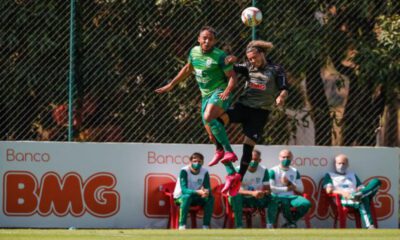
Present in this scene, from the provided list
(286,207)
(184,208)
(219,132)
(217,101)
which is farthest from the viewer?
(286,207)

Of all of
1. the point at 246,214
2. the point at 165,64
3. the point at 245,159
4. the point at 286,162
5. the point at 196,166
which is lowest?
the point at 246,214

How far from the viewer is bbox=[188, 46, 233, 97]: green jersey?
14.7 metres

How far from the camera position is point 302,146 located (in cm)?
1758

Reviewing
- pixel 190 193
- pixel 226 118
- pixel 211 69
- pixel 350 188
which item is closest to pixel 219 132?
pixel 226 118

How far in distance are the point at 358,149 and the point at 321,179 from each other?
0.79m

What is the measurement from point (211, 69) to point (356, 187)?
4.10m

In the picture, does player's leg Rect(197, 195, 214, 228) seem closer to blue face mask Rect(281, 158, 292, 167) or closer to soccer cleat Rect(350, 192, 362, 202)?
blue face mask Rect(281, 158, 292, 167)

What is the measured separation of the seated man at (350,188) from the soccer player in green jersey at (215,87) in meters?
3.28

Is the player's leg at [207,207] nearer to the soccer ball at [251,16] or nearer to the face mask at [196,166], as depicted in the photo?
the face mask at [196,166]

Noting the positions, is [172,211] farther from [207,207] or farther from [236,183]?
[236,183]

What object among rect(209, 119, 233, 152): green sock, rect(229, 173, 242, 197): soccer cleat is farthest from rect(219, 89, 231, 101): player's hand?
rect(229, 173, 242, 197): soccer cleat

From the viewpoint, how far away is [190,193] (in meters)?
16.7

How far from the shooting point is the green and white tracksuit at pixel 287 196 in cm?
1716
